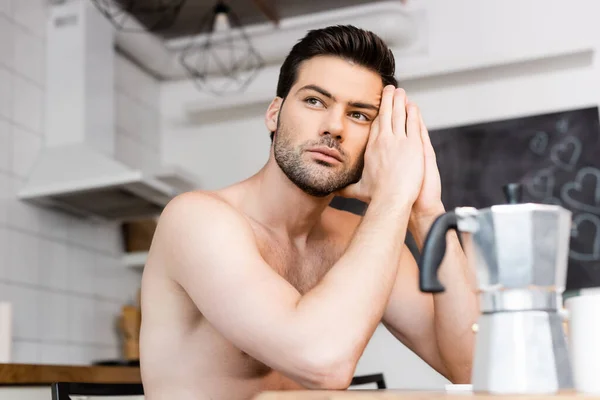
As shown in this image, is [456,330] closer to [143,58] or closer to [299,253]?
[299,253]

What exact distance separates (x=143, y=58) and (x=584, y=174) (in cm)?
198

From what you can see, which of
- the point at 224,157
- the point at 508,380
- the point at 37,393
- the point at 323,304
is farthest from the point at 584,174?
the point at 508,380

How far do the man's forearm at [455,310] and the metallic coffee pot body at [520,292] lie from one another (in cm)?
57

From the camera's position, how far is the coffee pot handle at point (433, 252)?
2.46 feet

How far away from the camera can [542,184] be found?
122 inches

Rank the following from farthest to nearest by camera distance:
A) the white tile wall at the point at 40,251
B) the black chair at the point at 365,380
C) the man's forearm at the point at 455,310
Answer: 1. the white tile wall at the point at 40,251
2. the black chair at the point at 365,380
3. the man's forearm at the point at 455,310

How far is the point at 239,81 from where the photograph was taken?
3.69m

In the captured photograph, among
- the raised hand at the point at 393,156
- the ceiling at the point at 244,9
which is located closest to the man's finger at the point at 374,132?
the raised hand at the point at 393,156

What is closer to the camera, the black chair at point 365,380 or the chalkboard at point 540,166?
the black chair at point 365,380

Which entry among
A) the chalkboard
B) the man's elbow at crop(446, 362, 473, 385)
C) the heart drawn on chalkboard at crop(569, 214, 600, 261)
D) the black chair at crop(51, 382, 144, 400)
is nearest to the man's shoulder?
the black chair at crop(51, 382, 144, 400)

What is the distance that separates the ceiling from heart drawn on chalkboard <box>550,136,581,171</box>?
3.44ft

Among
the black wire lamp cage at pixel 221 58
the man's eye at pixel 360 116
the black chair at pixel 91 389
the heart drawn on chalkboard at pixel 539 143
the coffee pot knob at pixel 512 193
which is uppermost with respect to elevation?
the black wire lamp cage at pixel 221 58

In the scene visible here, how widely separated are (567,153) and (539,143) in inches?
4.5

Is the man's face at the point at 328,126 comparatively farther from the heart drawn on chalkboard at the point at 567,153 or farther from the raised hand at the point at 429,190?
the heart drawn on chalkboard at the point at 567,153
